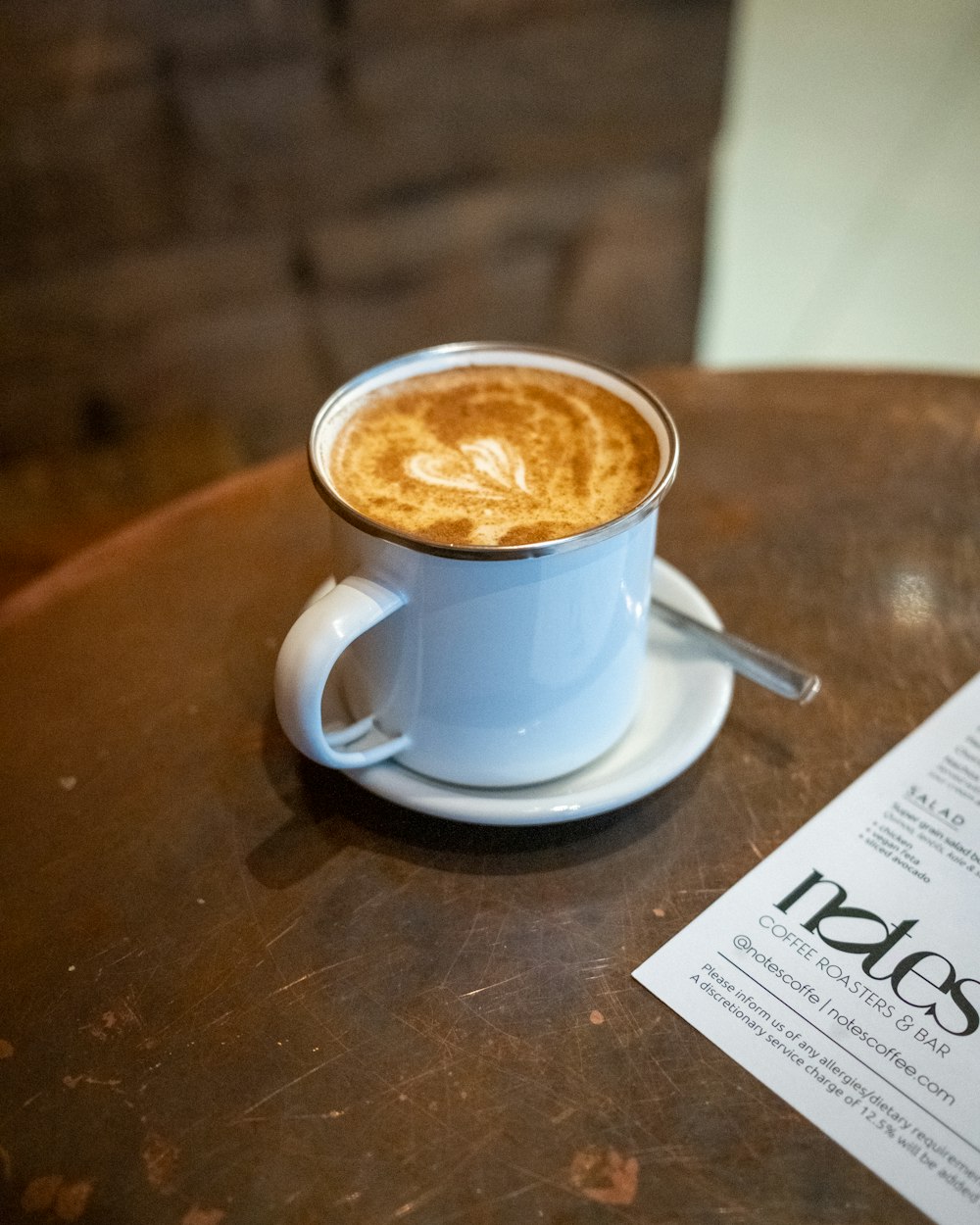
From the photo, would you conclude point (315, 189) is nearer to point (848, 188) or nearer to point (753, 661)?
point (848, 188)

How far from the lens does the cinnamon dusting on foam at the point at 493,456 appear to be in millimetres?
567

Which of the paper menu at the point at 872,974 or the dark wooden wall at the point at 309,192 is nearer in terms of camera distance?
the paper menu at the point at 872,974

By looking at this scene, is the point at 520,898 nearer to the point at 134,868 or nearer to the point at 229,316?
the point at 134,868

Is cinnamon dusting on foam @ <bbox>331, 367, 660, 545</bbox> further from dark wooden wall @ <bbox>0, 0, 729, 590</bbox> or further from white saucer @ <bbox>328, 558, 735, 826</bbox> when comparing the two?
dark wooden wall @ <bbox>0, 0, 729, 590</bbox>

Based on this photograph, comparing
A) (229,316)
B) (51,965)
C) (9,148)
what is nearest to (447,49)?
(229,316)

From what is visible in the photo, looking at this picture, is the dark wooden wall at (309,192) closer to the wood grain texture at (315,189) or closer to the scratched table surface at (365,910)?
the wood grain texture at (315,189)

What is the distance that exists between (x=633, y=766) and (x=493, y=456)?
7.5 inches

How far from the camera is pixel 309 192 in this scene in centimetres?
158

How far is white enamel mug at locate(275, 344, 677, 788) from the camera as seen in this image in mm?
509

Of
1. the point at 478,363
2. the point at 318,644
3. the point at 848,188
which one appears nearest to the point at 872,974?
the point at 318,644

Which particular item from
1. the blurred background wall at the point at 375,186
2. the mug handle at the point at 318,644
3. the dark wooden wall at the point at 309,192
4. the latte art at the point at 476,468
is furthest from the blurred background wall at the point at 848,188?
the mug handle at the point at 318,644

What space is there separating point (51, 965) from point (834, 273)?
196cm

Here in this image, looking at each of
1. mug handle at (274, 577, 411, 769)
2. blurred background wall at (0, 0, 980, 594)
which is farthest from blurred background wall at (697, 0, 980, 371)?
mug handle at (274, 577, 411, 769)

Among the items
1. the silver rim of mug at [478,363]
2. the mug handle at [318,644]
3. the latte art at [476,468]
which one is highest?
the silver rim of mug at [478,363]
